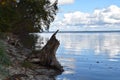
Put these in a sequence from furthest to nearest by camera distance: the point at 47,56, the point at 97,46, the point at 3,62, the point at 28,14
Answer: the point at 28,14
the point at 97,46
the point at 47,56
the point at 3,62

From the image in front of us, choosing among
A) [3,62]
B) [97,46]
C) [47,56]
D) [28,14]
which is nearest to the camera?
[3,62]

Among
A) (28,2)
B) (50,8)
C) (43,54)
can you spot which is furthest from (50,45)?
(50,8)

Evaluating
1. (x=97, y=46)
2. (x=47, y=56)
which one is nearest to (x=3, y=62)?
(x=47, y=56)

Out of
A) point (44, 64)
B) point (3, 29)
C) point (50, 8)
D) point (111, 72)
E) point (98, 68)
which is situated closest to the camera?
point (44, 64)

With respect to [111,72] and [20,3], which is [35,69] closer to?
[111,72]

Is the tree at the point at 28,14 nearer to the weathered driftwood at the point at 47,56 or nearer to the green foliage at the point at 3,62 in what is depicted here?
the weathered driftwood at the point at 47,56

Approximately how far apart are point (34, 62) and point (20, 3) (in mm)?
38087

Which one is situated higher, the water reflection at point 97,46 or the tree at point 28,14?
the tree at point 28,14

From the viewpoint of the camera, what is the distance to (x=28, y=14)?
2346 inches

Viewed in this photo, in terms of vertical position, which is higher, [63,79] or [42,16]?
[42,16]

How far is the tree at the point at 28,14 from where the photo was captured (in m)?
52.1

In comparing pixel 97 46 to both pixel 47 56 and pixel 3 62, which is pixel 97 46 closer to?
pixel 47 56

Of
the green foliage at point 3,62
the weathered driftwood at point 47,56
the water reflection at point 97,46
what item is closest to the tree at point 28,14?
the water reflection at point 97,46

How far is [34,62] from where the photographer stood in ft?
68.3
